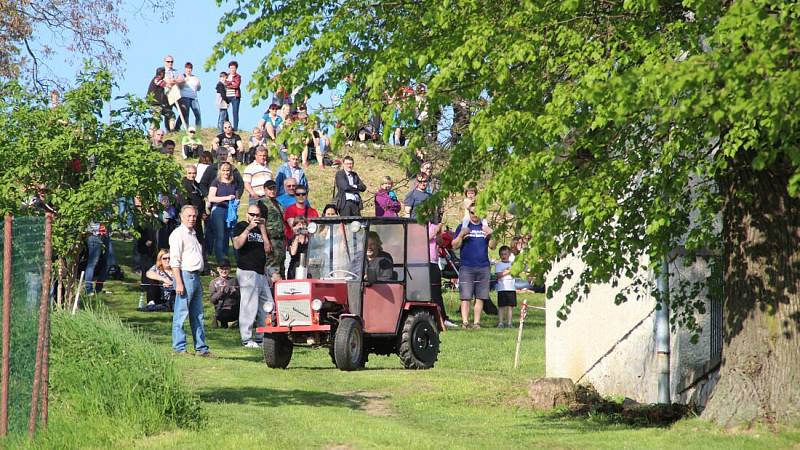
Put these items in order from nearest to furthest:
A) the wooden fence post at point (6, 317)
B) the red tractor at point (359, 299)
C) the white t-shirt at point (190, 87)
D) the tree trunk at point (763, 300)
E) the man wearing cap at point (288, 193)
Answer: the wooden fence post at point (6, 317)
the tree trunk at point (763, 300)
the red tractor at point (359, 299)
the man wearing cap at point (288, 193)
the white t-shirt at point (190, 87)

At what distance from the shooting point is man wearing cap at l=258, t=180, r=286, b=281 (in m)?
20.3

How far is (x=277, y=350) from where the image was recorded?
17391mm

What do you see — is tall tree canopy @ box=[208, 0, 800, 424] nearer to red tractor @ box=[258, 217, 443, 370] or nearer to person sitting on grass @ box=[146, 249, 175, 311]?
red tractor @ box=[258, 217, 443, 370]

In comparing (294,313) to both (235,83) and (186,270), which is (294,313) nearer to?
(186,270)

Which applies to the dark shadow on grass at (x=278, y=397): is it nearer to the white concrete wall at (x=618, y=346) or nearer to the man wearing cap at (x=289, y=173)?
the white concrete wall at (x=618, y=346)

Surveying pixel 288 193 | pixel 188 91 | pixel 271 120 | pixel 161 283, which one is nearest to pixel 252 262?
pixel 288 193

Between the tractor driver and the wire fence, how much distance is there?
6.64 m

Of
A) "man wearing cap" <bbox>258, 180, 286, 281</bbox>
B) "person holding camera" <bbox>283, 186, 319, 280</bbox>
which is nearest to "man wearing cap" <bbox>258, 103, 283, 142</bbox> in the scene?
"person holding camera" <bbox>283, 186, 319, 280</bbox>

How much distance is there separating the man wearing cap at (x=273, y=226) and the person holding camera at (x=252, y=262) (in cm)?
79

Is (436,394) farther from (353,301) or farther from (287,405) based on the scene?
(353,301)

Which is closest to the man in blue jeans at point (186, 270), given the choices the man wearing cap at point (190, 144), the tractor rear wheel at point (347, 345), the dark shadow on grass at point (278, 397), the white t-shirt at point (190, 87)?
the tractor rear wheel at point (347, 345)

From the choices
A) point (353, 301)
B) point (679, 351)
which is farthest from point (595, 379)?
point (353, 301)

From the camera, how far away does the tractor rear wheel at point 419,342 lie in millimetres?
17984

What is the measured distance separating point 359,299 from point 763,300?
6721 millimetres
